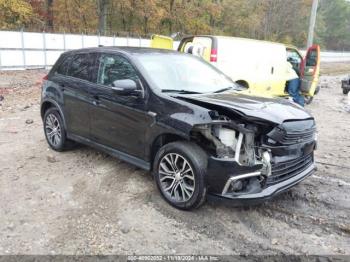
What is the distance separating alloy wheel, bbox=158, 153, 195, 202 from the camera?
412 cm

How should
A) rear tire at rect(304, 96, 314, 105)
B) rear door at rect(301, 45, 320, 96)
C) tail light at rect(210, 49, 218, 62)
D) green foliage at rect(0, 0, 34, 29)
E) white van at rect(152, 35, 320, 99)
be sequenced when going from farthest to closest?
green foliage at rect(0, 0, 34, 29), rear tire at rect(304, 96, 314, 105), rear door at rect(301, 45, 320, 96), white van at rect(152, 35, 320, 99), tail light at rect(210, 49, 218, 62)

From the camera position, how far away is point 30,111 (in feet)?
31.2

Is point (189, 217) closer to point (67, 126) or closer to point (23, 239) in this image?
point (23, 239)

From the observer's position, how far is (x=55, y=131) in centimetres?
620

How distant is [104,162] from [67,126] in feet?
2.81

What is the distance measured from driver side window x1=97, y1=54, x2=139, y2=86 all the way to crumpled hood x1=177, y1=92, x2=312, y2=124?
90cm

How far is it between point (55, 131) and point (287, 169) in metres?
3.88

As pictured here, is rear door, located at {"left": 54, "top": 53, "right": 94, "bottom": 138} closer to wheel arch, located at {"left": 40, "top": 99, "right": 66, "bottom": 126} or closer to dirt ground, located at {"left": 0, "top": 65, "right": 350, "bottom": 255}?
wheel arch, located at {"left": 40, "top": 99, "right": 66, "bottom": 126}

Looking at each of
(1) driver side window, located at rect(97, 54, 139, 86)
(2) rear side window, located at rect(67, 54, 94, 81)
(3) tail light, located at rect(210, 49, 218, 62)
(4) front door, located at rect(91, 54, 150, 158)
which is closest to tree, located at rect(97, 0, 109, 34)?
(3) tail light, located at rect(210, 49, 218, 62)

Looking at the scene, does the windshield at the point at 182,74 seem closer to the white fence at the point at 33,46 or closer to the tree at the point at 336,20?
the white fence at the point at 33,46

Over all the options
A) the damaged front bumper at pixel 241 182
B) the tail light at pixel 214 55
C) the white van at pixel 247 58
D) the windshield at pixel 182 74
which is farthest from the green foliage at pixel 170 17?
the damaged front bumper at pixel 241 182

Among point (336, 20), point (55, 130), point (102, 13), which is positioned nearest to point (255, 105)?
point (55, 130)

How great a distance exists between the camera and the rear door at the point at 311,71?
11695 mm

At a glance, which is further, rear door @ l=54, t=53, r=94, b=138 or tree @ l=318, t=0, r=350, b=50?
tree @ l=318, t=0, r=350, b=50
